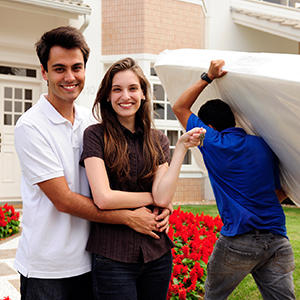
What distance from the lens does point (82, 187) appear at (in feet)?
5.96

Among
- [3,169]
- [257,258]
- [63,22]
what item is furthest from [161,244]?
[63,22]

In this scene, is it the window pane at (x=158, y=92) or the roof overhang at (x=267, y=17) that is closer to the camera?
the window pane at (x=158, y=92)

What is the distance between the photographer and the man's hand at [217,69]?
1.91 metres

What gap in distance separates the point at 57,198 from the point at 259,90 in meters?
1.04

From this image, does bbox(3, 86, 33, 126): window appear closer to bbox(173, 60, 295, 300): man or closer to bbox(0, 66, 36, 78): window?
bbox(0, 66, 36, 78): window

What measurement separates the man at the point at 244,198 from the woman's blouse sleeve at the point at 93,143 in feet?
2.09

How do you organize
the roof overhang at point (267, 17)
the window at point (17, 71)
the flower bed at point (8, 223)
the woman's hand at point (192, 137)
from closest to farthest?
the woman's hand at point (192, 137)
the flower bed at point (8, 223)
the window at point (17, 71)
the roof overhang at point (267, 17)

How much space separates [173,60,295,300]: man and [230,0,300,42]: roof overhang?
846cm

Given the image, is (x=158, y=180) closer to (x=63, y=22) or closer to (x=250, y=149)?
(x=250, y=149)

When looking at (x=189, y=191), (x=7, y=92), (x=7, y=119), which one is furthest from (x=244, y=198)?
(x=189, y=191)

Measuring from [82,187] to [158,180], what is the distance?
0.37 metres

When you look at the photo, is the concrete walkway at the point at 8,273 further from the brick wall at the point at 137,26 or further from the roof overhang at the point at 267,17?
the roof overhang at the point at 267,17

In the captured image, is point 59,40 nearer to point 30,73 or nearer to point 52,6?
point 52,6

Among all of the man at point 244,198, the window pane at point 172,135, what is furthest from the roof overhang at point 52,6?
the man at point 244,198
